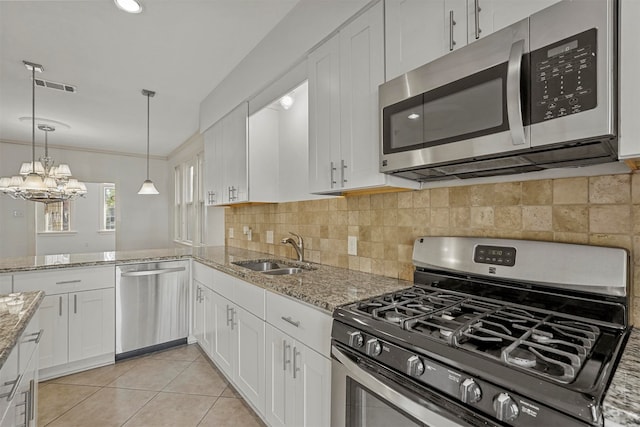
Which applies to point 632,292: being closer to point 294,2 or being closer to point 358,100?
point 358,100

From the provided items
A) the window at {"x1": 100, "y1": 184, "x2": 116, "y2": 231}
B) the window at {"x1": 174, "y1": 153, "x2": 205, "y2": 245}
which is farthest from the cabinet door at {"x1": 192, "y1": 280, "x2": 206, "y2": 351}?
the window at {"x1": 100, "y1": 184, "x2": 116, "y2": 231}

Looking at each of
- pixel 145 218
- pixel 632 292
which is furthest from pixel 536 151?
pixel 145 218

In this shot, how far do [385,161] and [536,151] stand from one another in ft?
1.93

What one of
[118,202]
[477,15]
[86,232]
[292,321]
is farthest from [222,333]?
[86,232]

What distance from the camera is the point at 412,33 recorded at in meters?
1.37

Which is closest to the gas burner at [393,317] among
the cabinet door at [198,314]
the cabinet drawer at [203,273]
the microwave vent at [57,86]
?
the cabinet drawer at [203,273]

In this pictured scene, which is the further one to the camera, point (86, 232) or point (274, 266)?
point (86, 232)

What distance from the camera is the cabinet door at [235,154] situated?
9.66ft

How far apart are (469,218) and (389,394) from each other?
898 millimetres

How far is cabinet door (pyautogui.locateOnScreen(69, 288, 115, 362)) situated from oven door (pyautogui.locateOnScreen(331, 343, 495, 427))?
2.47 metres

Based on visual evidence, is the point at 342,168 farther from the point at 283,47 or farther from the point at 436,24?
the point at 283,47

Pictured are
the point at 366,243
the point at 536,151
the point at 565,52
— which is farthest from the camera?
the point at 366,243

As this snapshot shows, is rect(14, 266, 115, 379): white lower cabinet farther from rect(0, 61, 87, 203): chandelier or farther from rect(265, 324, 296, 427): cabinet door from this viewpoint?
rect(265, 324, 296, 427): cabinet door

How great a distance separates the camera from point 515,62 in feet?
3.25
